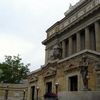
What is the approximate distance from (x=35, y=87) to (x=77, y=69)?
33.6ft

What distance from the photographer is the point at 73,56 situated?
74.6 feet

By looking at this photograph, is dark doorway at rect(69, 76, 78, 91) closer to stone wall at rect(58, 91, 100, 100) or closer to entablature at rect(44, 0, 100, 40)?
stone wall at rect(58, 91, 100, 100)

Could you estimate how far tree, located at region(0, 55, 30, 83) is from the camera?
→ 185ft

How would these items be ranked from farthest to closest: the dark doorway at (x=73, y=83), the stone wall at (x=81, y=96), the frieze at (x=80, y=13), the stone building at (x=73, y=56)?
1. the frieze at (x=80, y=13)
2. the dark doorway at (x=73, y=83)
3. the stone building at (x=73, y=56)
4. the stone wall at (x=81, y=96)

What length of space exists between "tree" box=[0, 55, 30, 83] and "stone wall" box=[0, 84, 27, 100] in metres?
12.3

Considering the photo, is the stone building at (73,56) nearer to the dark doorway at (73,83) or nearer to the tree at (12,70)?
the dark doorway at (73,83)

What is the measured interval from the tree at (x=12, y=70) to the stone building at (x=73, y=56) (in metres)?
14.9

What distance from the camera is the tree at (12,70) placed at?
185 ft

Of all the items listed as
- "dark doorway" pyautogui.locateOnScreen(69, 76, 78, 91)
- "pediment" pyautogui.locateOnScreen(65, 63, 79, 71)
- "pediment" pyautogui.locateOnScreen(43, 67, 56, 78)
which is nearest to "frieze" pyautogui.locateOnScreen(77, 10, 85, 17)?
"pediment" pyautogui.locateOnScreen(43, 67, 56, 78)

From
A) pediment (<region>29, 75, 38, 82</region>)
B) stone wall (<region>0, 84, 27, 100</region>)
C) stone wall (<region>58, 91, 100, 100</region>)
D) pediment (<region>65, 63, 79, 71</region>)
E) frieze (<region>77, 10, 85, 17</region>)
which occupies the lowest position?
stone wall (<region>58, 91, 100, 100</region>)

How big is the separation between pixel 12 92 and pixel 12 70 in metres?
13.6

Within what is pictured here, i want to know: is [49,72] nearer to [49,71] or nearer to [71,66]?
[49,71]

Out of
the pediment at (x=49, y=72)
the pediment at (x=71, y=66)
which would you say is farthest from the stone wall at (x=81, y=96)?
the pediment at (x=49, y=72)

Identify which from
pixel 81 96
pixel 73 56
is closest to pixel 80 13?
pixel 73 56
